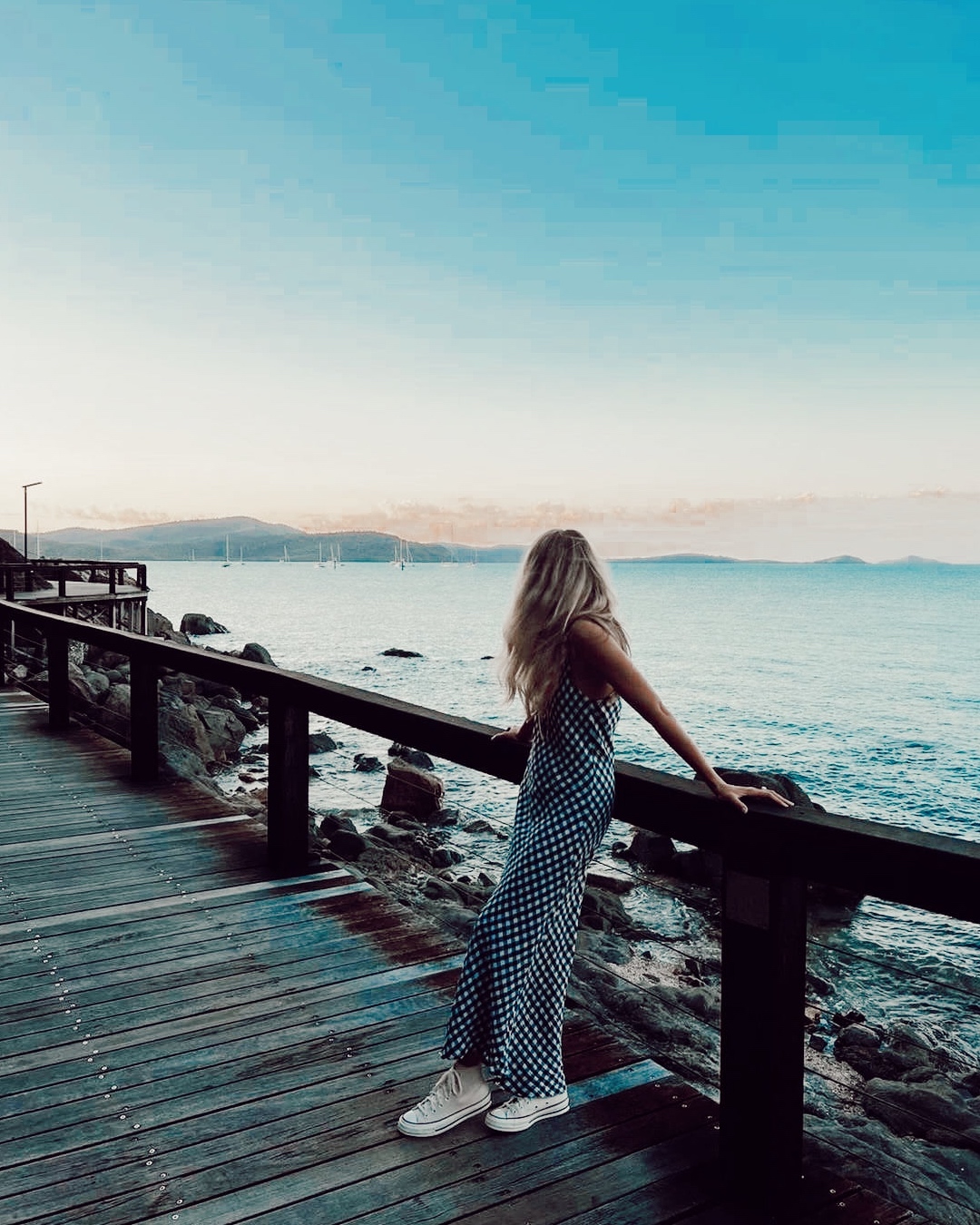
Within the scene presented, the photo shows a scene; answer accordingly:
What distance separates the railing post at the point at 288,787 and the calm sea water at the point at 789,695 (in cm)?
81

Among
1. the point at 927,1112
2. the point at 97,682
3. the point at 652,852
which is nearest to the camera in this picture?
the point at 927,1112

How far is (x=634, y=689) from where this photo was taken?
210 cm

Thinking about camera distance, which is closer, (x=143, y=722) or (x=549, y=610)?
(x=549, y=610)

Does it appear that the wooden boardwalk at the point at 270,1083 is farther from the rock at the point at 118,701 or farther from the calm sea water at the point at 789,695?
the rock at the point at 118,701

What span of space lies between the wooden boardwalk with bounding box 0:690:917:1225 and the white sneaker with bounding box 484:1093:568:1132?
0.04 meters

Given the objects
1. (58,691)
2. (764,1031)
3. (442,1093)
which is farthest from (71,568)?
(764,1031)

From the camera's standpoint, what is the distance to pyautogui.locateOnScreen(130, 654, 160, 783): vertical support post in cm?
621

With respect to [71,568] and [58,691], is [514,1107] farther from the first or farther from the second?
[71,568]

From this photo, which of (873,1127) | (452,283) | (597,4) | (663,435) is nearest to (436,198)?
(452,283)

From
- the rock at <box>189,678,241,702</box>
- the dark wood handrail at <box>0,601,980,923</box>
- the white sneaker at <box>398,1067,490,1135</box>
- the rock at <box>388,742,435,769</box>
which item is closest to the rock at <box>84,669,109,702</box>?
the rock at <box>189,678,241,702</box>

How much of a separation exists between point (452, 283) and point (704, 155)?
7858 millimetres

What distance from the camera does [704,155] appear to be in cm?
1867

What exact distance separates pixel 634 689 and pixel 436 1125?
4.27 feet

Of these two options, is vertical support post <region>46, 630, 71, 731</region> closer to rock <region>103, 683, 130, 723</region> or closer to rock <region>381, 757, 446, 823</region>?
rock <region>103, 683, 130, 723</region>
